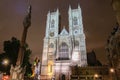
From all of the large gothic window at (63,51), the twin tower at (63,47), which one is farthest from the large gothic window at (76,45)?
the large gothic window at (63,51)

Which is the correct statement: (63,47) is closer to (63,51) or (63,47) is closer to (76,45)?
(63,51)

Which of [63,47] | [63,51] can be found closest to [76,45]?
[63,47]

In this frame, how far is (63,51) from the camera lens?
53594mm

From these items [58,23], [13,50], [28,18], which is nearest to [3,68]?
[13,50]

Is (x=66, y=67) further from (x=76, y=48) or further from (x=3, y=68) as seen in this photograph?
(x=3, y=68)

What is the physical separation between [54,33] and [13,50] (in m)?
31.9

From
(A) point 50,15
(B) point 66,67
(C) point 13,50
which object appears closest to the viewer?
(C) point 13,50

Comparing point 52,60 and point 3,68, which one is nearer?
point 3,68

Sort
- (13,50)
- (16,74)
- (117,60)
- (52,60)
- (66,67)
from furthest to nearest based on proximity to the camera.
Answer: (52,60) < (66,67) < (13,50) < (117,60) < (16,74)

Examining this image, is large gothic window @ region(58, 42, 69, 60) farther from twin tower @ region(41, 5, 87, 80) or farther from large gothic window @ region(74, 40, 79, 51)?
large gothic window @ region(74, 40, 79, 51)

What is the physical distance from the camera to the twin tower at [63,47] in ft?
159

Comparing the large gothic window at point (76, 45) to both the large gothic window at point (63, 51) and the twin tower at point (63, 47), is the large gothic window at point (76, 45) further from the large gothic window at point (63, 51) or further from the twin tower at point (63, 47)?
Answer: the large gothic window at point (63, 51)

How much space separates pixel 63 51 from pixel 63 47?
1.71 meters

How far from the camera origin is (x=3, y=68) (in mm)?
25453
